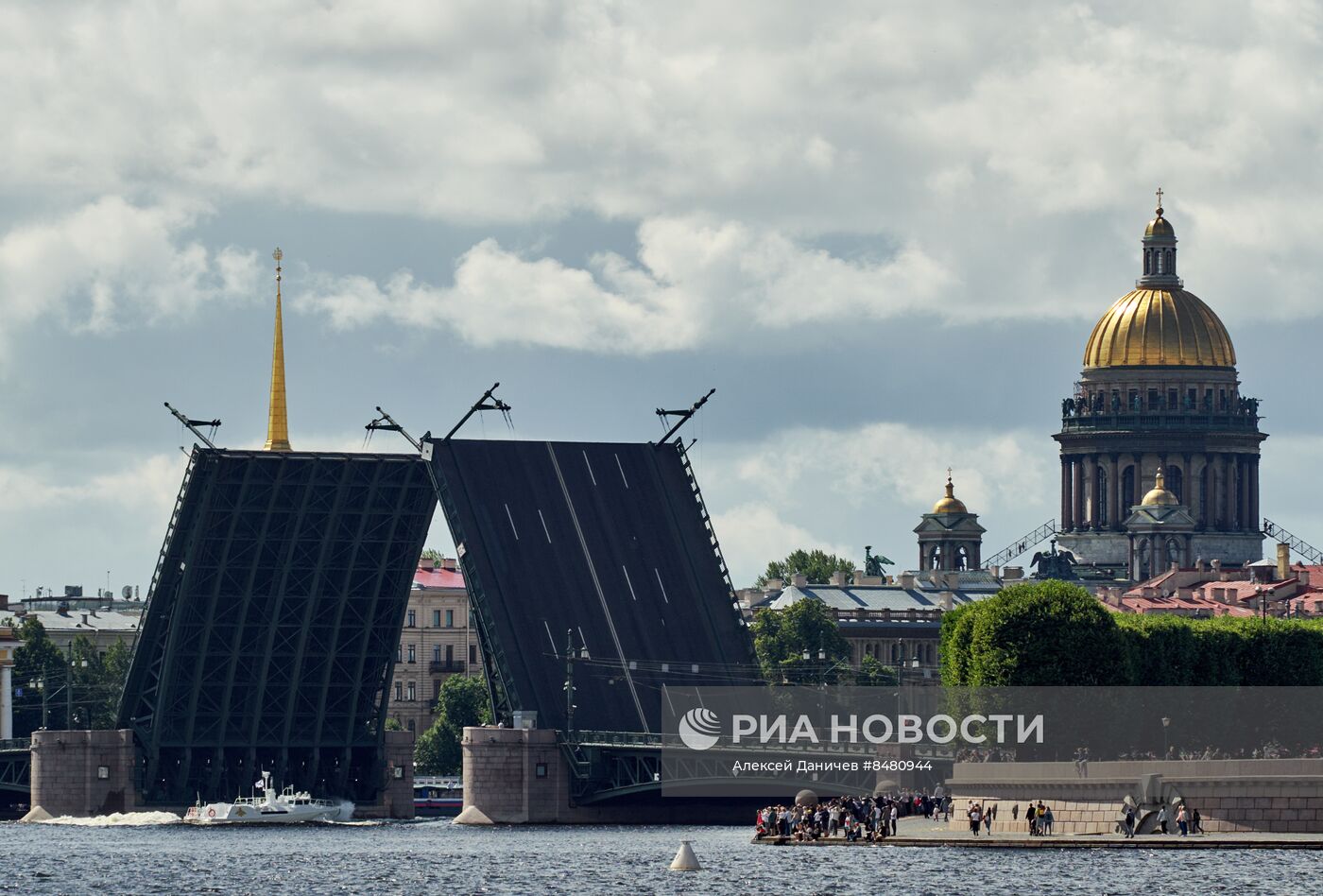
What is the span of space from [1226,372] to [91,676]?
74444 mm

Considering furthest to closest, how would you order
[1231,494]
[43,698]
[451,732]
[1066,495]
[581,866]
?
[1066,495], [1231,494], [451,732], [43,698], [581,866]

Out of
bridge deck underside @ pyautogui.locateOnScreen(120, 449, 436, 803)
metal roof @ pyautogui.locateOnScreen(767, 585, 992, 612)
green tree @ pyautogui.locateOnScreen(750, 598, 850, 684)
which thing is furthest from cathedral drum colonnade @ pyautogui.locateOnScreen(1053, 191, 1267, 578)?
bridge deck underside @ pyautogui.locateOnScreen(120, 449, 436, 803)

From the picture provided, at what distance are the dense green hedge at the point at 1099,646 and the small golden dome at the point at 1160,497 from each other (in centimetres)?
8351

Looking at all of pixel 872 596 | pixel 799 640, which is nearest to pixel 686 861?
pixel 799 640

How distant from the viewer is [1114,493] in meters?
194

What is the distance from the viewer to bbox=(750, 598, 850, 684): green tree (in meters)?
141

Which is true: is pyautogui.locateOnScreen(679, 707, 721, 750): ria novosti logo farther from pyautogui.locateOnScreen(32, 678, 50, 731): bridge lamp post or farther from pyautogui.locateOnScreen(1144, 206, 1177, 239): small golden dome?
pyautogui.locateOnScreen(1144, 206, 1177, 239): small golden dome

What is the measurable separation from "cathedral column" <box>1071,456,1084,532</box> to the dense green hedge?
89.2m

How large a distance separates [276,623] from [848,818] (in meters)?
18.9

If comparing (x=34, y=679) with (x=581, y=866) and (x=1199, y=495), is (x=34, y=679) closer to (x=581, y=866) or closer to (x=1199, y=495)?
(x=581, y=866)

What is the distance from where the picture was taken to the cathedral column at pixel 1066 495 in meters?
196

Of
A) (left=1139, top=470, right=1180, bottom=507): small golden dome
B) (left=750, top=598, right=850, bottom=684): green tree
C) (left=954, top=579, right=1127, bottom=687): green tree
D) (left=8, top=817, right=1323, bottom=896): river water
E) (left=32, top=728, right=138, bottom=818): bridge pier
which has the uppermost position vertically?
(left=1139, top=470, right=1180, bottom=507): small golden dome

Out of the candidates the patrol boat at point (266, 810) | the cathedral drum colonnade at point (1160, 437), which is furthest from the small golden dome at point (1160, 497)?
the patrol boat at point (266, 810)

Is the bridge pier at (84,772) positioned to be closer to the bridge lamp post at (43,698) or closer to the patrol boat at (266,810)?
the patrol boat at (266,810)
